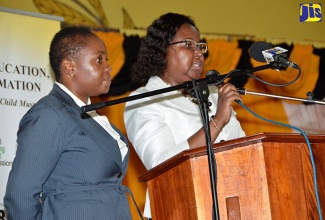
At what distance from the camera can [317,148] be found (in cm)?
206

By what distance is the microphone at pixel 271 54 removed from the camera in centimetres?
235

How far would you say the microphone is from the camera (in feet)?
7.71

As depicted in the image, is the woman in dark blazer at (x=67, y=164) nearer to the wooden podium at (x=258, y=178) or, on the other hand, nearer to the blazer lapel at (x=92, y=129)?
the blazer lapel at (x=92, y=129)

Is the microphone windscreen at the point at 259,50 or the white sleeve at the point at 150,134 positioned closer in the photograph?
the microphone windscreen at the point at 259,50

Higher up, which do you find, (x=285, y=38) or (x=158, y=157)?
(x=285, y=38)

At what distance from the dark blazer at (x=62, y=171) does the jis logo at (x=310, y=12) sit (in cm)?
415

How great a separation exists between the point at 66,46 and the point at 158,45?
69 cm

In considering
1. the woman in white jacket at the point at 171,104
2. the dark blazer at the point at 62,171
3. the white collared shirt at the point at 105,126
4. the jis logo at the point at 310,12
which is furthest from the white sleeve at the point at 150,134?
the jis logo at the point at 310,12

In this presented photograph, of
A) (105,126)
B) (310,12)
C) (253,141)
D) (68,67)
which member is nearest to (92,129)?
(105,126)

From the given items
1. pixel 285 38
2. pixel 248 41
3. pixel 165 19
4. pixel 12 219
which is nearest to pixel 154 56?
pixel 165 19

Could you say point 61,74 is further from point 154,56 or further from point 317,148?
point 317,148

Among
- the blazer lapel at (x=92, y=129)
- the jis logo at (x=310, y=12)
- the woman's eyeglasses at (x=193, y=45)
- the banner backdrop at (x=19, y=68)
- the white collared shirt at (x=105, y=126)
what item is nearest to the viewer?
the blazer lapel at (x=92, y=129)

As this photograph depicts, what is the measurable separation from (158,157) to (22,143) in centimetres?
65

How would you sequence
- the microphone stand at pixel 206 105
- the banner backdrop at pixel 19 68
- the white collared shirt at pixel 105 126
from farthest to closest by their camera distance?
1. the banner backdrop at pixel 19 68
2. the white collared shirt at pixel 105 126
3. the microphone stand at pixel 206 105
